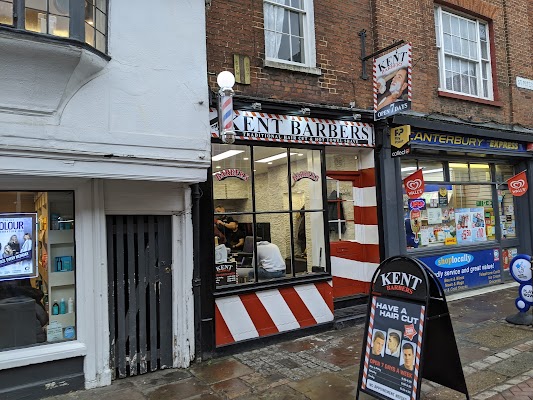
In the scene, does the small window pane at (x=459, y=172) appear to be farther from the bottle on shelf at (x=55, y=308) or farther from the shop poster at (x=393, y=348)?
the bottle on shelf at (x=55, y=308)

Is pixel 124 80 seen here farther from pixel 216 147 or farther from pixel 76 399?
pixel 76 399

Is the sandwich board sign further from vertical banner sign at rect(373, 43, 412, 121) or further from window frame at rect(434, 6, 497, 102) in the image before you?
window frame at rect(434, 6, 497, 102)

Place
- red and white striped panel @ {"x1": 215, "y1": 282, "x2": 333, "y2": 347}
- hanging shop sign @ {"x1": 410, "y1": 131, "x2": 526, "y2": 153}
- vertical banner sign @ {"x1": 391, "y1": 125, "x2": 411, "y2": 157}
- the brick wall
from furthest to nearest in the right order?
hanging shop sign @ {"x1": 410, "y1": 131, "x2": 526, "y2": 153} < vertical banner sign @ {"x1": 391, "y1": 125, "x2": 411, "y2": 157} < the brick wall < red and white striped panel @ {"x1": 215, "y1": 282, "x2": 333, "y2": 347}

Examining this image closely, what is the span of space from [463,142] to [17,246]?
810 cm

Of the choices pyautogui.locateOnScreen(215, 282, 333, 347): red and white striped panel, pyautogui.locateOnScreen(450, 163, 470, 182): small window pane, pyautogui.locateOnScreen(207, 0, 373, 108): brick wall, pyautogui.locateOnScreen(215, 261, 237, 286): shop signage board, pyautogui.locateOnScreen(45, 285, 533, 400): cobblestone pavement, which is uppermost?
pyautogui.locateOnScreen(207, 0, 373, 108): brick wall

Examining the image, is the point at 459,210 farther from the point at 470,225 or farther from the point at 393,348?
the point at 393,348

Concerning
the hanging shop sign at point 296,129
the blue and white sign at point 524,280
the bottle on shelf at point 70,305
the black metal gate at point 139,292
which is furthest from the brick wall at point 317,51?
the blue and white sign at point 524,280

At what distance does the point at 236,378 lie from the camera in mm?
5016

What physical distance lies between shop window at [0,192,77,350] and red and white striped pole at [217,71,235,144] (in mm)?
1917

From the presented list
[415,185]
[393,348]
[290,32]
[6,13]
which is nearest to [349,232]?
[415,185]

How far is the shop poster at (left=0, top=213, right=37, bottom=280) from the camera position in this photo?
445 centimetres

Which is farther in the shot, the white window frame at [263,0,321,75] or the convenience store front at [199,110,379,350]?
the white window frame at [263,0,321,75]

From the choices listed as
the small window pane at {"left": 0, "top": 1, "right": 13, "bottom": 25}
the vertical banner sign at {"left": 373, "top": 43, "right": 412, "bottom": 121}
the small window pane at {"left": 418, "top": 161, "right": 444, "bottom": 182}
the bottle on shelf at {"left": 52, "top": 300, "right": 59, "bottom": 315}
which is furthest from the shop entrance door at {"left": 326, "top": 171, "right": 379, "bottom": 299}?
the small window pane at {"left": 0, "top": 1, "right": 13, "bottom": 25}

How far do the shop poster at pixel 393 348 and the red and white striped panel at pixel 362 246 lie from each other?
3.46m
